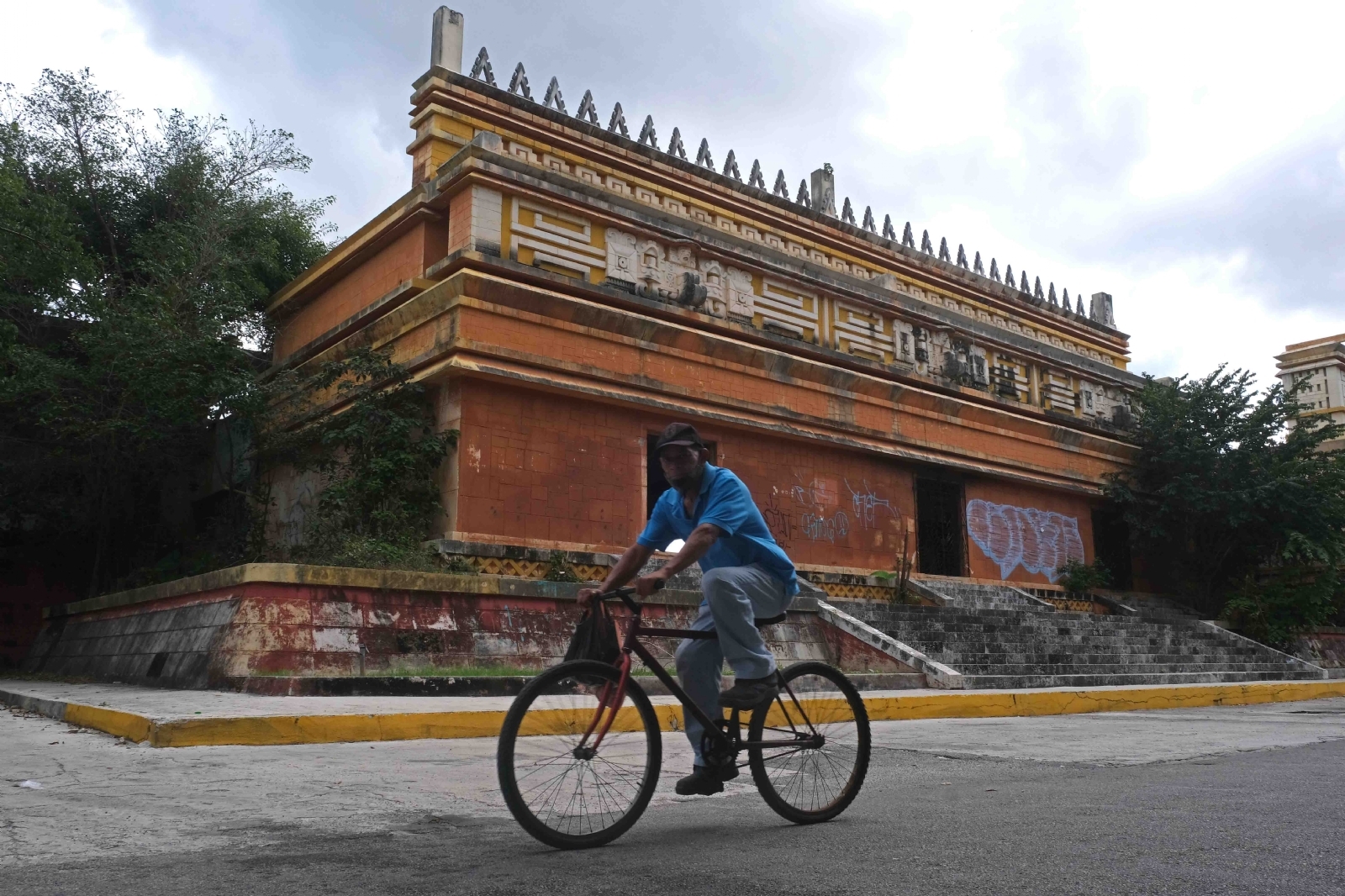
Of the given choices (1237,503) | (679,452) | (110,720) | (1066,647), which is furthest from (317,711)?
(1237,503)

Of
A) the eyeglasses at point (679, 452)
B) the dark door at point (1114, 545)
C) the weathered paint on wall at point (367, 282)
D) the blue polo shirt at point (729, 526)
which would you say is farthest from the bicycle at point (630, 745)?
the dark door at point (1114, 545)

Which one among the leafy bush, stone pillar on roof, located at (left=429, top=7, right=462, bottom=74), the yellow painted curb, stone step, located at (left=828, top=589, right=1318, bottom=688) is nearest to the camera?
the yellow painted curb

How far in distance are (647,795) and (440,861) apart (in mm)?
716

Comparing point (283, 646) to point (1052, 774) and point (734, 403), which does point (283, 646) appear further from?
point (734, 403)

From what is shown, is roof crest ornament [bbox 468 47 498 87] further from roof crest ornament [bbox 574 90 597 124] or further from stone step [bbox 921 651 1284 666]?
stone step [bbox 921 651 1284 666]

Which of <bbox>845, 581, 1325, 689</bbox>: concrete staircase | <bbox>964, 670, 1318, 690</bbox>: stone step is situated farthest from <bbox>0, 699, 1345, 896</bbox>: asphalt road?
<bbox>845, 581, 1325, 689</bbox>: concrete staircase

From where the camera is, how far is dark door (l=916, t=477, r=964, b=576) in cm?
1781

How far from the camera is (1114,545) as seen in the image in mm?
21812

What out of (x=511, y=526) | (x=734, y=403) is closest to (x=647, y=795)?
(x=511, y=526)

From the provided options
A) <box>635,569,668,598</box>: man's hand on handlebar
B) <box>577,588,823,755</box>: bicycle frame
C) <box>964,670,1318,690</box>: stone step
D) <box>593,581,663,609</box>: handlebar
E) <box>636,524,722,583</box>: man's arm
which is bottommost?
<box>964,670,1318,690</box>: stone step

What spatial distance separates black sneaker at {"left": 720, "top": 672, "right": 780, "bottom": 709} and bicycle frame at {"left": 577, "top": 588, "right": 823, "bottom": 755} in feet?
0.13

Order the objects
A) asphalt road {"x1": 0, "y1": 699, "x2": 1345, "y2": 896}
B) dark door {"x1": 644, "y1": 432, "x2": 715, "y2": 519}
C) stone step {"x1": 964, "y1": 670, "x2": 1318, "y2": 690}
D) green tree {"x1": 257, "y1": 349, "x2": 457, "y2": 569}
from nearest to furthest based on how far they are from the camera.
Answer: asphalt road {"x1": 0, "y1": 699, "x2": 1345, "y2": 896} → stone step {"x1": 964, "y1": 670, "x2": 1318, "y2": 690} → green tree {"x1": 257, "y1": 349, "x2": 457, "y2": 569} → dark door {"x1": 644, "y1": 432, "x2": 715, "y2": 519}

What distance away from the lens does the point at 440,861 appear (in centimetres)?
283

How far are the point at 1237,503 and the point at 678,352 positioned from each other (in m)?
12.3
